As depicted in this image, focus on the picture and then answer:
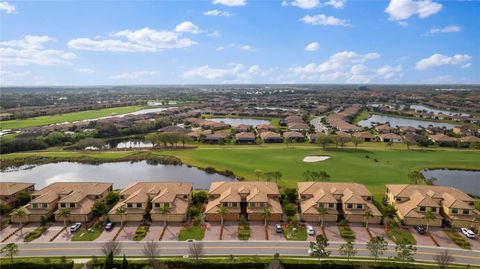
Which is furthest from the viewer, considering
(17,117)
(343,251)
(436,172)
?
(17,117)

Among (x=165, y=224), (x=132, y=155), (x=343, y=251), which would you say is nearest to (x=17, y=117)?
(x=132, y=155)

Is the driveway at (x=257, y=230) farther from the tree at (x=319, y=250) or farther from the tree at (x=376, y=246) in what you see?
A: the tree at (x=376, y=246)

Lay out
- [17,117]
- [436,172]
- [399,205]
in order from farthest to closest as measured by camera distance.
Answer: [17,117] < [436,172] < [399,205]

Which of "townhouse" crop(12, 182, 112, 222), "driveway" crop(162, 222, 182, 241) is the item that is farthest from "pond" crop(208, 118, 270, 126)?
"driveway" crop(162, 222, 182, 241)

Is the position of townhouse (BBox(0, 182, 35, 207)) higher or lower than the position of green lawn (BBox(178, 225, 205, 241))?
higher

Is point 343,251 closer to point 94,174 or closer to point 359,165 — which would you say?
point 359,165

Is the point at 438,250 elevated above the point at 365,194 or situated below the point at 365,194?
below

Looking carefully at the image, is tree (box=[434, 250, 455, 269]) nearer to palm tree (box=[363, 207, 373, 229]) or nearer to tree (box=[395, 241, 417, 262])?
tree (box=[395, 241, 417, 262])

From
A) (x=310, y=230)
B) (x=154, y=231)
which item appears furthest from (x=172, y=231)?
(x=310, y=230)
